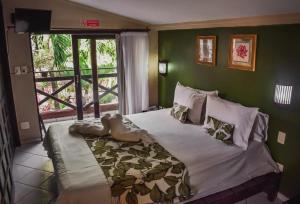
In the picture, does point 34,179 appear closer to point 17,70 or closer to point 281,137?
point 17,70

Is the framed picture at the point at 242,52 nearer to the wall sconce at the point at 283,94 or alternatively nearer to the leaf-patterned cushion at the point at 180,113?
the wall sconce at the point at 283,94

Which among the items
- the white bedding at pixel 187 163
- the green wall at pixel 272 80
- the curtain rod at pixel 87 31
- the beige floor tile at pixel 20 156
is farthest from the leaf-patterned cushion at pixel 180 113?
the beige floor tile at pixel 20 156

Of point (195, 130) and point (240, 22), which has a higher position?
point (240, 22)

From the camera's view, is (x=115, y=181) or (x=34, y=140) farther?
(x=34, y=140)

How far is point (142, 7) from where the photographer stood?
3.47 m

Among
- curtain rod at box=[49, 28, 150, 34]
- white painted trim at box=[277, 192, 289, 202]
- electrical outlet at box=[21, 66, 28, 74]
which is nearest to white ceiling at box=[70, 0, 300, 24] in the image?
curtain rod at box=[49, 28, 150, 34]

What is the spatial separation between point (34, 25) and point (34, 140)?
190 cm

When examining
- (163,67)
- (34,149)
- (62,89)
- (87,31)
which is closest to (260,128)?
(163,67)

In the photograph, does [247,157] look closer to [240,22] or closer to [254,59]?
[254,59]

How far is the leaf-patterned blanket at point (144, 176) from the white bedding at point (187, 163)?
0.29ft

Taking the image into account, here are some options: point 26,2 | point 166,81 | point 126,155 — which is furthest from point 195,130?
point 26,2

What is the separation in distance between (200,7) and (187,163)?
166 centimetres

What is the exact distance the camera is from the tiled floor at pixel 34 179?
2.83 m

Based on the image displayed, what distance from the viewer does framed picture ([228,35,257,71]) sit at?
114 inches
